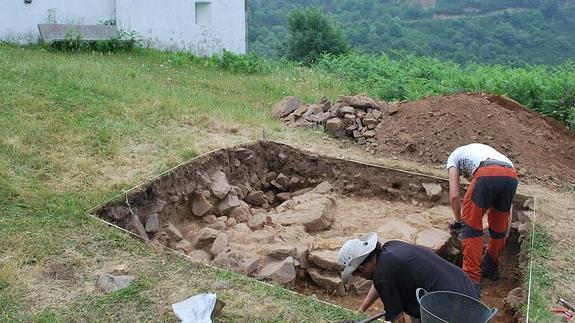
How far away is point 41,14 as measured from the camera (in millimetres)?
13484

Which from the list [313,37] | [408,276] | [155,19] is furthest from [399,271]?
[313,37]

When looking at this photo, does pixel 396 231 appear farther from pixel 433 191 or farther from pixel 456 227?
pixel 433 191

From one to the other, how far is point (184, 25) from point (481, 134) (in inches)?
390

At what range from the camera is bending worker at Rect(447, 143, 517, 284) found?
567 centimetres

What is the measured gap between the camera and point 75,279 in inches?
192

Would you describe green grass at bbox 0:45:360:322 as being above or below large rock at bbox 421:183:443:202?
above

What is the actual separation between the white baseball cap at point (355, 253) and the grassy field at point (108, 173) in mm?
468

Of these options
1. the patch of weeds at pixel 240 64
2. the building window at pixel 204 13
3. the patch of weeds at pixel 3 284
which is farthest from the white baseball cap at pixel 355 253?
the building window at pixel 204 13

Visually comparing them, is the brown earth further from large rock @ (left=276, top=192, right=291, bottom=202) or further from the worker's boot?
the worker's boot

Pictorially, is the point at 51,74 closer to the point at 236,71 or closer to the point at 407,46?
the point at 236,71

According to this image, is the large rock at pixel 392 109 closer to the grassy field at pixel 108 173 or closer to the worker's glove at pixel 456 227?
the grassy field at pixel 108 173

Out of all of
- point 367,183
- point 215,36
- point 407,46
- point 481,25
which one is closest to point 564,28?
point 481,25

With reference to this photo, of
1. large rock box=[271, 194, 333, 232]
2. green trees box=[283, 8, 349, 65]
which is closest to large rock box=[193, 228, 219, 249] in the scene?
large rock box=[271, 194, 333, 232]

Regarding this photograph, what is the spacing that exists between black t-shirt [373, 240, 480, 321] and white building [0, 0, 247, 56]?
1142cm
